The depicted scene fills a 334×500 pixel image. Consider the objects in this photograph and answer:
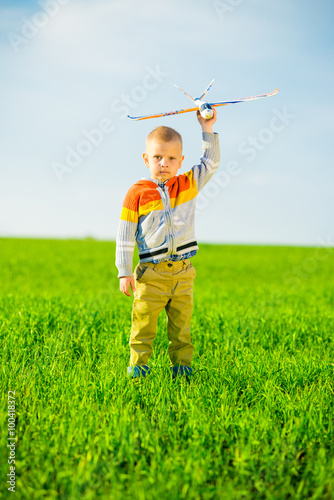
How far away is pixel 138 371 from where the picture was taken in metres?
3.61

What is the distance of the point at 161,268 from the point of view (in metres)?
3.59

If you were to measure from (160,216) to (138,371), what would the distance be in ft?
4.43

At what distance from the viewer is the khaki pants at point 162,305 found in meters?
3.59

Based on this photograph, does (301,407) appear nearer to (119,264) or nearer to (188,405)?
(188,405)

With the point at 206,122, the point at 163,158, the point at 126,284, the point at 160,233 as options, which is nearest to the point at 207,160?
the point at 206,122

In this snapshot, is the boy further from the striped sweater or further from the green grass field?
the green grass field

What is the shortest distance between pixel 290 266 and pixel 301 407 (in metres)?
14.2

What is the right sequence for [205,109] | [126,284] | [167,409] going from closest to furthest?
[167,409]
[205,109]
[126,284]

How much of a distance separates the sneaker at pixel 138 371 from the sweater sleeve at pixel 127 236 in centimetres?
83

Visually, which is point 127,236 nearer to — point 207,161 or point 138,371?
point 207,161

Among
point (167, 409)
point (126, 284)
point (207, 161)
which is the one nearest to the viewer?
point (167, 409)

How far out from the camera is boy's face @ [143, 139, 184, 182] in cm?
346

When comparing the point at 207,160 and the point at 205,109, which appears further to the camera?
the point at 207,160

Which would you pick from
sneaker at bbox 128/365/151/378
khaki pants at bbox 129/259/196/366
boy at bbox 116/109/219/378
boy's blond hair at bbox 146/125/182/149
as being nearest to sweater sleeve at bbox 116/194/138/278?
boy at bbox 116/109/219/378
